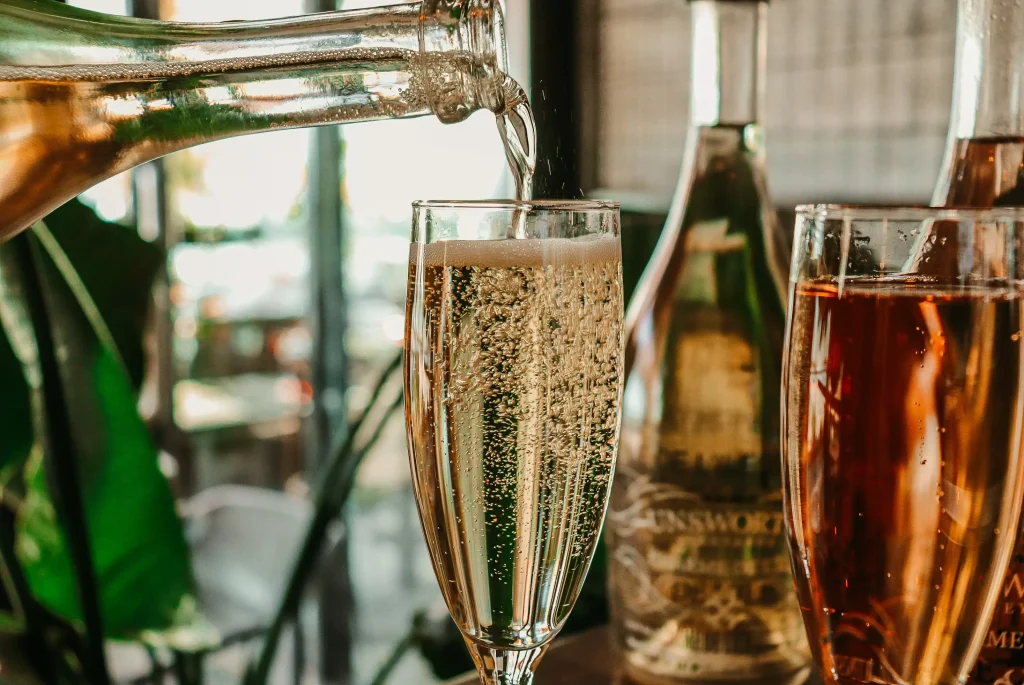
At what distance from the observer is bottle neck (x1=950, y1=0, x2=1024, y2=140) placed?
439 millimetres

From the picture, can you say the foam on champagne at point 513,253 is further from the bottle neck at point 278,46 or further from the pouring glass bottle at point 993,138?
the pouring glass bottle at point 993,138

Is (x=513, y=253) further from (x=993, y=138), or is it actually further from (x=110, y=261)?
(x=110, y=261)

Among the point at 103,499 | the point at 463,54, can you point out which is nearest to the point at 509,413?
the point at 463,54

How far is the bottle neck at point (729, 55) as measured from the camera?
541 mm

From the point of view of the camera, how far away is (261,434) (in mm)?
3680

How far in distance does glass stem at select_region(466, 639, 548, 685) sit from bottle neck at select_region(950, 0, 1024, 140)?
307 mm

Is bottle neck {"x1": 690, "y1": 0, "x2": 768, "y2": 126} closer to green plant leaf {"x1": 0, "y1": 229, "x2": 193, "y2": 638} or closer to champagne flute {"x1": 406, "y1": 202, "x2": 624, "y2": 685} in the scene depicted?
champagne flute {"x1": 406, "y1": 202, "x2": 624, "y2": 685}

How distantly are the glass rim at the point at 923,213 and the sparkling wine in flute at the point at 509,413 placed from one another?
3.5 inches

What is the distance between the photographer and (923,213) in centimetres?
34

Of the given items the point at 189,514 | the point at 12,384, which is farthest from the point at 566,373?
the point at 189,514

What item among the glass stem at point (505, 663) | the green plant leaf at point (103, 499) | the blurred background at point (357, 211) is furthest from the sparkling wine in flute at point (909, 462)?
the blurred background at point (357, 211)

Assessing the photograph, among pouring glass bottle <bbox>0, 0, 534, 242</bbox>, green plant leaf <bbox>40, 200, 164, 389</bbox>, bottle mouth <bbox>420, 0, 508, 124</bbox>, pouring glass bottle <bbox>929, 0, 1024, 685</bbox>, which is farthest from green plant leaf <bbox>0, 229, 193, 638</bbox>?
pouring glass bottle <bbox>929, 0, 1024, 685</bbox>

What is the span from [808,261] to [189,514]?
7.20ft

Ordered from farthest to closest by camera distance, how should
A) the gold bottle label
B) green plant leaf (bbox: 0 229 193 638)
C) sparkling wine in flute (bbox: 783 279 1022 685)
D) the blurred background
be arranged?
the blurred background → green plant leaf (bbox: 0 229 193 638) → the gold bottle label → sparkling wine in flute (bbox: 783 279 1022 685)
